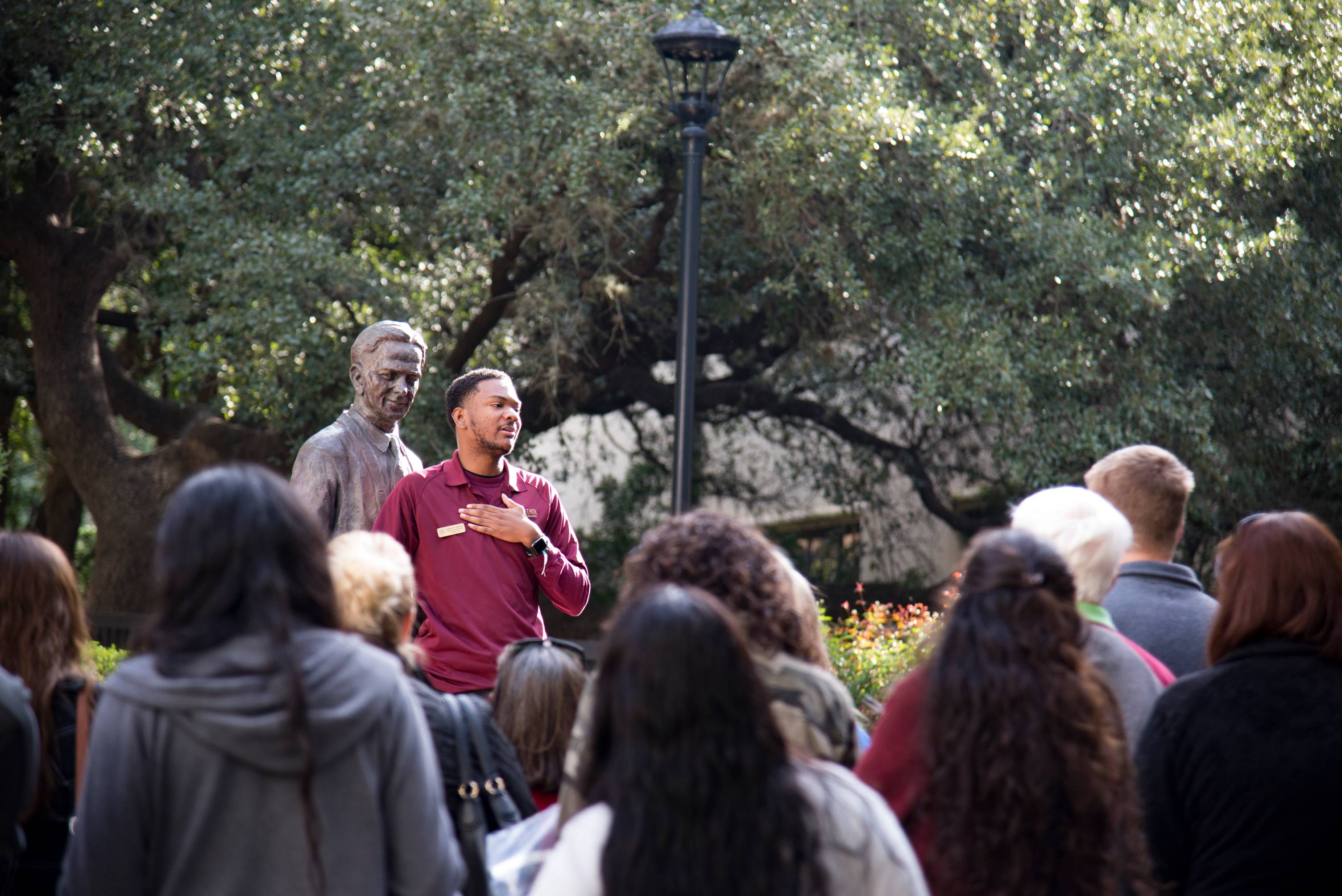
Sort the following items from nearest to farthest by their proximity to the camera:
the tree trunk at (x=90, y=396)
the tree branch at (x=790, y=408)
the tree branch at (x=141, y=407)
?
1. the tree trunk at (x=90, y=396)
2. the tree branch at (x=790, y=408)
3. the tree branch at (x=141, y=407)

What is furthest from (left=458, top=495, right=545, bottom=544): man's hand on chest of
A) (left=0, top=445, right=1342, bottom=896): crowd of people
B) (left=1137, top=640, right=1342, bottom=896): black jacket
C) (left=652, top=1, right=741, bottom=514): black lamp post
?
(left=652, top=1, right=741, bottom=514): black lamp post

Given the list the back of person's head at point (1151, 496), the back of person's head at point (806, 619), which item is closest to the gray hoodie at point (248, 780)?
the back of person's head at point (806, 619)

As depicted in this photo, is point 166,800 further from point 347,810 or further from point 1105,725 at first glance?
point 1105,725

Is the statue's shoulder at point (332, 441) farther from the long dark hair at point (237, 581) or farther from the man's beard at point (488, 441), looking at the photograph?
the long dark hair at point (237, 581)

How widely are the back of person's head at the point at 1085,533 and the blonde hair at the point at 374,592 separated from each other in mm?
1453

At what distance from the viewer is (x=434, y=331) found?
1111 cm

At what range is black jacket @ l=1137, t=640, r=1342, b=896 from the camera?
2.86 m

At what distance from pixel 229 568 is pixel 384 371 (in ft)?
9.70

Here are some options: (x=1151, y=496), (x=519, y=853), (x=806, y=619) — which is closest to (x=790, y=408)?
(x=1151, y=496)

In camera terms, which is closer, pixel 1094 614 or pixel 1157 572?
pixel 1094 614

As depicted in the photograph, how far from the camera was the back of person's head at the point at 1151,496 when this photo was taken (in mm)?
3828

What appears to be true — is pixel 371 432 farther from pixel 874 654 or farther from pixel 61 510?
pixel 61 510

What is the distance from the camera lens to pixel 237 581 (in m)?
2.21

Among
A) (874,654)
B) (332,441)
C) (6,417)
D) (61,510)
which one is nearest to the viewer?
(332,441)
